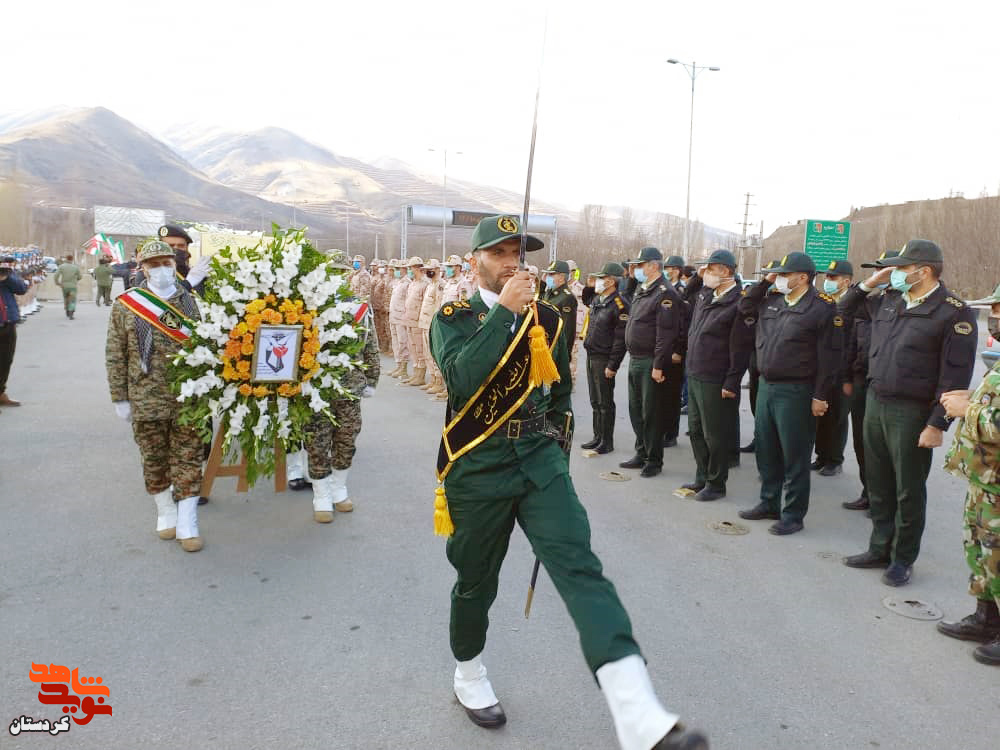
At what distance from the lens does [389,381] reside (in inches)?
521

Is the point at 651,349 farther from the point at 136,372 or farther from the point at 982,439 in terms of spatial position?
the point at 136,372

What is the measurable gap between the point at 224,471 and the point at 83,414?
456 centimetres

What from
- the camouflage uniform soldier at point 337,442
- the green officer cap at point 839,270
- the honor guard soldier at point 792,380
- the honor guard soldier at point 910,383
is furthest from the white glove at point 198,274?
the green officer cap at point 839,270

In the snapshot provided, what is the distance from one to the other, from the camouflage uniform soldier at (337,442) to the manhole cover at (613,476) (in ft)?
8.05

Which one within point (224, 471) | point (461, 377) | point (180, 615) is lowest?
point (180, 615)

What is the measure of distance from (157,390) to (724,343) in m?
4.54

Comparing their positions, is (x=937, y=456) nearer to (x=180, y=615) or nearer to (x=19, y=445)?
(x=180, y=615)

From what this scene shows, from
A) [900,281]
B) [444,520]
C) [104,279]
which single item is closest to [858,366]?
[900,281]

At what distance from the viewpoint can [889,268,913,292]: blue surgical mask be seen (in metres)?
4.73

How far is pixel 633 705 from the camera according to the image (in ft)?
7.50

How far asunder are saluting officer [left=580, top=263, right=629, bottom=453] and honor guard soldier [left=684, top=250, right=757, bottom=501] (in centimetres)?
143

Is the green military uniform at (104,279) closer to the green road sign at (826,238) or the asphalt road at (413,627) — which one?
the asphalt road at (413,627)

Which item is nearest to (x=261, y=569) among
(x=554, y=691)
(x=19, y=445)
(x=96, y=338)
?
(x=554, y=691)

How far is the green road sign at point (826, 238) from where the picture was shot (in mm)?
24281
